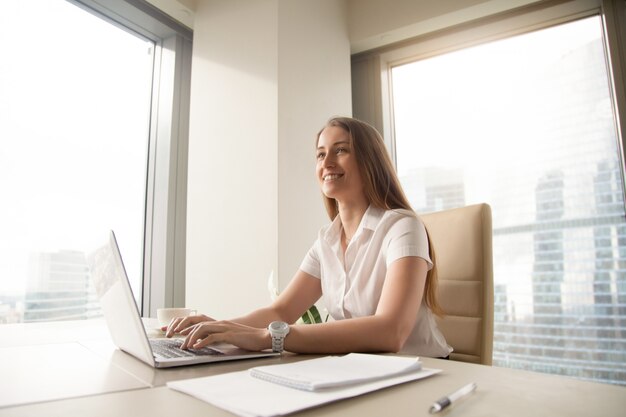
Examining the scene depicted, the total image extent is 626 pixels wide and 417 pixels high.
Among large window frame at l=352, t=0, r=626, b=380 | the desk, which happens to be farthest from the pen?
large window frame at l=352, t=0, r=626, b=380

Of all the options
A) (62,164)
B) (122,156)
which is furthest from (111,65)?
(62,164)

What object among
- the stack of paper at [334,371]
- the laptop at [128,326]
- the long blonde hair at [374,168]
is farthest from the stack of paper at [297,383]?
the long blonde hair at [374,168]

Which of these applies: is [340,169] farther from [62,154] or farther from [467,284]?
[62,154]

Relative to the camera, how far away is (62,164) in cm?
200

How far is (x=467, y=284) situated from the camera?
1.30 meters

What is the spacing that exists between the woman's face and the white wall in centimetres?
59

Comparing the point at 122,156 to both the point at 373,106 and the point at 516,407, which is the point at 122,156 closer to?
the point at 373,106

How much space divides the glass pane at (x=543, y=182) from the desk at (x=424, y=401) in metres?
1.75

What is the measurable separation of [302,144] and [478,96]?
3.55 ft

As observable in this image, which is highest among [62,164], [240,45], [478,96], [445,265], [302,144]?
[240,45]

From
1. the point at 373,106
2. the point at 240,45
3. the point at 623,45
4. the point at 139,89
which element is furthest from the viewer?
the point at 373,106

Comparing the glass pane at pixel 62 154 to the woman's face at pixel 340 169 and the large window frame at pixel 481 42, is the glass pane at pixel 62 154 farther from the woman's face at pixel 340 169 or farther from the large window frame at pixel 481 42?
the large window frame at pixel 481 42

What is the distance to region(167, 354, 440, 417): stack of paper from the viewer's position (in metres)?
0.45

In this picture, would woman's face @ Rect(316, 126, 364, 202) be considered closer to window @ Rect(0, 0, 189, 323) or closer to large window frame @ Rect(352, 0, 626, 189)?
window @ Rect(0, 0, 189, 323)
